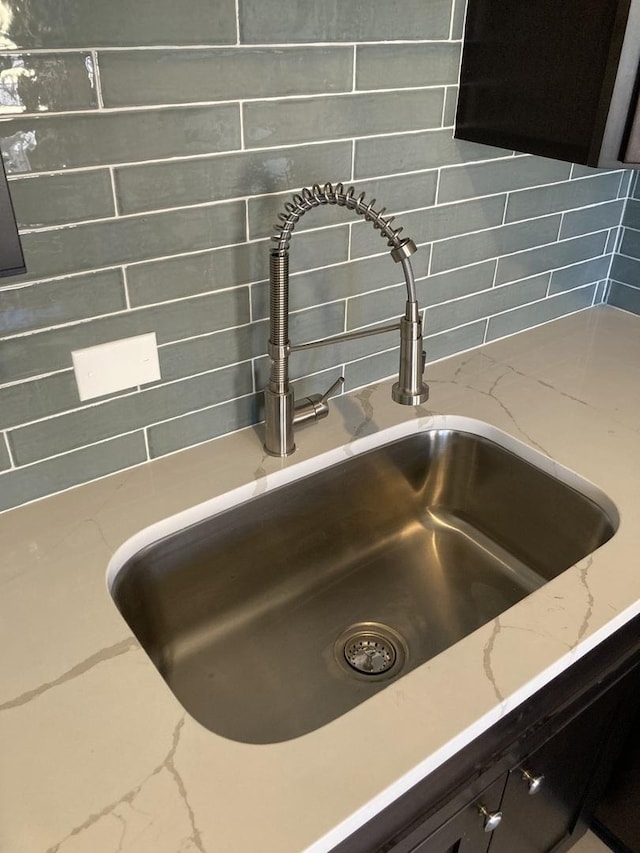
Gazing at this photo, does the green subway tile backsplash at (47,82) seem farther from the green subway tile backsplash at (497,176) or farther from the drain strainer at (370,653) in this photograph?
the drain strainer at (370,653)

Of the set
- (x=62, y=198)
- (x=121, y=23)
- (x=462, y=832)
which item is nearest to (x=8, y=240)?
(x=62, y=198)

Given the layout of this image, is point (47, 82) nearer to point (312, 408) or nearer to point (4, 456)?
point (4, 456)

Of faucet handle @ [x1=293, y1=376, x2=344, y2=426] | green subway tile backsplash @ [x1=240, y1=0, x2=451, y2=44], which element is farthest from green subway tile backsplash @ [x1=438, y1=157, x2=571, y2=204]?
faucet handle @ [x1=293, y1=376, x2=344, y2=426]

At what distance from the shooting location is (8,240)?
641mm

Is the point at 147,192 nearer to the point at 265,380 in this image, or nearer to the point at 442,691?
the point at 265,380

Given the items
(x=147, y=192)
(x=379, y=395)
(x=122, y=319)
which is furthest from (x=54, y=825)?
(x=379, y=395)

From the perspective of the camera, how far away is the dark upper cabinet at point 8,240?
0.63 metres

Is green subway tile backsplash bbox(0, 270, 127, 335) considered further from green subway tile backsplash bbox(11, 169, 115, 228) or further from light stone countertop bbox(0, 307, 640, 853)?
light stone countertop bbox(0, 307, 640, 853)

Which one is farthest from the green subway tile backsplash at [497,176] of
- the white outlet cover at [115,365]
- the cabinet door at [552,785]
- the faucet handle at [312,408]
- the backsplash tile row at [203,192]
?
the cabinet door at [552,785]

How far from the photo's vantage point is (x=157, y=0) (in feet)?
2.73

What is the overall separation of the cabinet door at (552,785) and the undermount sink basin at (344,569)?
0.19 m

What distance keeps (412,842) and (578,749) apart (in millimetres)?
A: 394

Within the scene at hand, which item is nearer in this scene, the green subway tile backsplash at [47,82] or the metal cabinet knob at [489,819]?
the green subway tile backsplash at [47,82]

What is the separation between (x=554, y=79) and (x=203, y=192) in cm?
53
